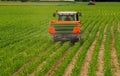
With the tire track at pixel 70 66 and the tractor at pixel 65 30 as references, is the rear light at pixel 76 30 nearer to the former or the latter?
the tractor at pixel 65 30

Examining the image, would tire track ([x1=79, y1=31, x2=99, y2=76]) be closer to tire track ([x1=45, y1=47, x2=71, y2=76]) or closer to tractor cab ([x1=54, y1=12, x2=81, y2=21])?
tire track ([x1=45, y1=47, x2=71, y2=76])

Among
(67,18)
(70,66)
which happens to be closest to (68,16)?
(67,18)

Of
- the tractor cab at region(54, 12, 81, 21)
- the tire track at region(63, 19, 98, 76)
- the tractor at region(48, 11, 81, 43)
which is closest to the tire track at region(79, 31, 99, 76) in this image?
the tire track at region(63, 19, 98, 76)

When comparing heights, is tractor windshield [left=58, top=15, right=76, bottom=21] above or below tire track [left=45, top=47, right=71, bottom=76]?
above

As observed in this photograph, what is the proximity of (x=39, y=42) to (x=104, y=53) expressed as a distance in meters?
4.92

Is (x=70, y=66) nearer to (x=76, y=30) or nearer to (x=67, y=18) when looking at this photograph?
(x=76, y=30)

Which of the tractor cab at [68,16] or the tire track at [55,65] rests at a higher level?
the tractor cab at [68,16]

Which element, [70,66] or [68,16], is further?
[68,16]

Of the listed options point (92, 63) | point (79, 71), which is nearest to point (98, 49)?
point (92, 63)

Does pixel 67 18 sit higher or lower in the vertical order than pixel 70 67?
higher

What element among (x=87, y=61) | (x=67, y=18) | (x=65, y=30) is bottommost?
Answer: (x=87, y=61)

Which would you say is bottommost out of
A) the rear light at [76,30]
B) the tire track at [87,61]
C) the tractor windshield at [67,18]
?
the tire track at [87,61]

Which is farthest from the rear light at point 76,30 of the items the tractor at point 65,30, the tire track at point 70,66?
the tire track at point 70,66

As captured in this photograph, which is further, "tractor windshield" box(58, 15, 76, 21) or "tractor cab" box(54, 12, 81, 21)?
"tractor windshield" box(58, 15, 76, 21)
